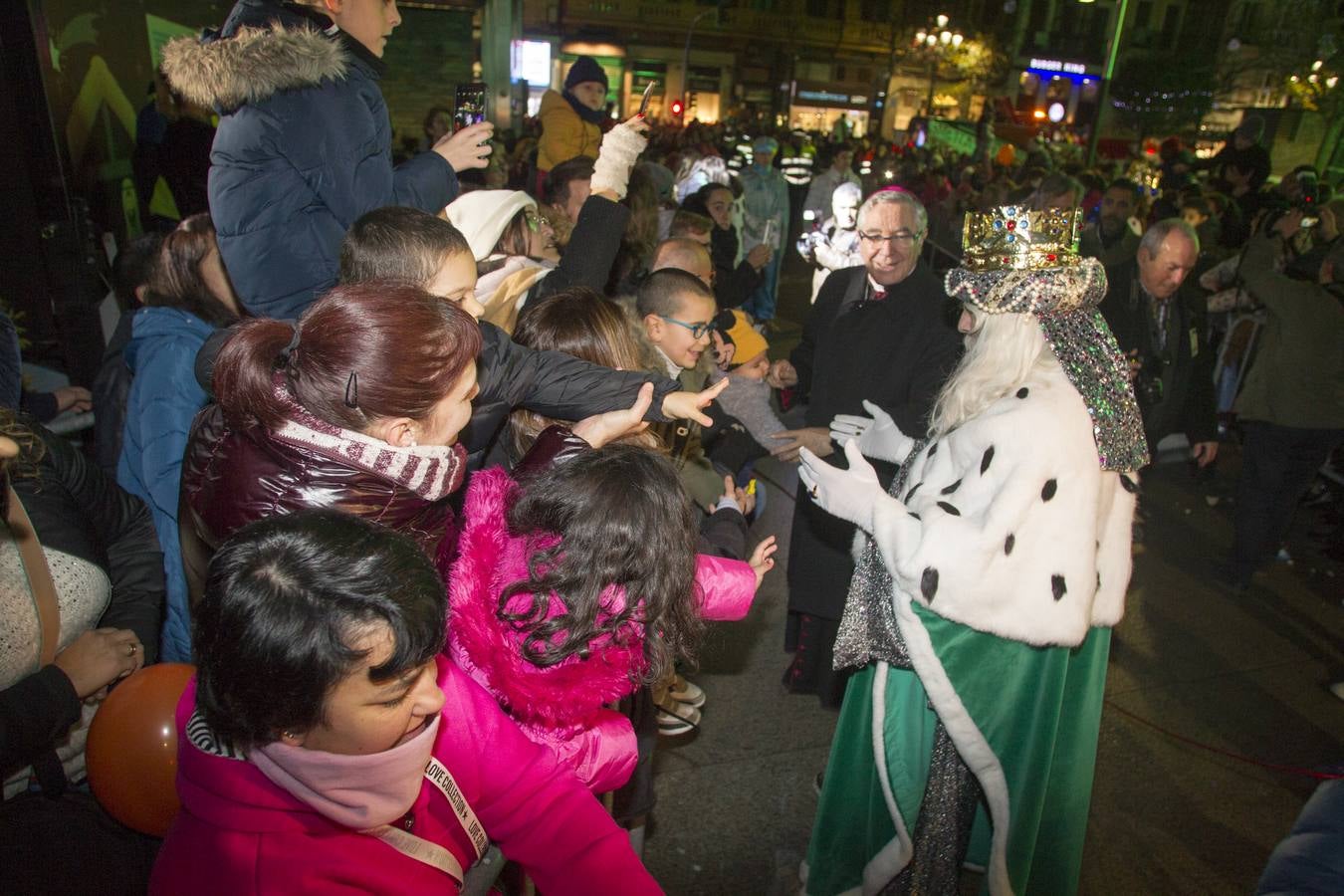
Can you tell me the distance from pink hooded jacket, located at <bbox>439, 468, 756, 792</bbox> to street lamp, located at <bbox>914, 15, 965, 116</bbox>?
42.2 m

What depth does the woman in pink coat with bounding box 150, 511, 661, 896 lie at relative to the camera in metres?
1.09

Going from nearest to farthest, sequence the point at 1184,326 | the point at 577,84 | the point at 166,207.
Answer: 1. the point at 1184,326
2. the point at 166,207
3. the point at 577,84

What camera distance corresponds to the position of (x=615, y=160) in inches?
128

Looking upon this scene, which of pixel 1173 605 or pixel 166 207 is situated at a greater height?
pixel 166 207

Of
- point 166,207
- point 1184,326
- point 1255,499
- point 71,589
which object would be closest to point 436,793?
point 71,589

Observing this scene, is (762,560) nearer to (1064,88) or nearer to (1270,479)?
(1270,479)

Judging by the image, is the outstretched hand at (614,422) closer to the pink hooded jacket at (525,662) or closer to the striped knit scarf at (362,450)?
the pink hooded jacket at (525,662)

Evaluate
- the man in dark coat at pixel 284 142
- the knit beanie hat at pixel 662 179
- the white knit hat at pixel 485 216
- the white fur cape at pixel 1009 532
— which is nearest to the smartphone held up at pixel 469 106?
the white knit hat at pixel 485 216

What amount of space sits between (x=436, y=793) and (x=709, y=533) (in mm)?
1624

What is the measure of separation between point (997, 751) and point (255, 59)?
2.93m

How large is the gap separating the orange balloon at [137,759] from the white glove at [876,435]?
217 cm

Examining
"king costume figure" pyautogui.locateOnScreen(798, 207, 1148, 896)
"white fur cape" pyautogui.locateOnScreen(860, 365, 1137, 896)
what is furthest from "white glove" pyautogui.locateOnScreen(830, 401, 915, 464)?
"white fur cape" pyautogui.locateOnScreen(860, 365, 1137, 896)

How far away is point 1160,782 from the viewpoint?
11.1 ft

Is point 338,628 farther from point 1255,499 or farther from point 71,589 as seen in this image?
point 1255,499
